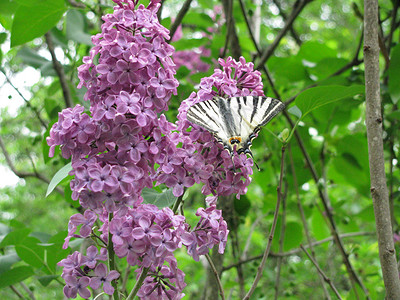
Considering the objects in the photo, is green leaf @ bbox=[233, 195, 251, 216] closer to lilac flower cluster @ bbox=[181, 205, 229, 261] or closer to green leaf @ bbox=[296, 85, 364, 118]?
green leaf @ bbox=[296, 85, 364, 118]

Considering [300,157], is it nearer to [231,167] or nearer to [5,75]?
[231,167]

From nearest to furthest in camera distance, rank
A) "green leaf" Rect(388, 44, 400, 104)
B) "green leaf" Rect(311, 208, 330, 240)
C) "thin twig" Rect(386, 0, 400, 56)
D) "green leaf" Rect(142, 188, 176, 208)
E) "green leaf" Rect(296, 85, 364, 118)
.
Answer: "green leaf" Rect(142, 188, 176, 208) < "green leaf" Rect(296, 85, 364, 118) < "green leaf" Rect(388, 44, 400, 104) < "thin twig" Rect(386, 0, 400, 56) < "green leaf" Rect(311, 208, 330, 240)

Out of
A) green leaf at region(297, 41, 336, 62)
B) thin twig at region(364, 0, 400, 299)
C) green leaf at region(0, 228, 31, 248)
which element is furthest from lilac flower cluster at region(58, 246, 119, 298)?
green leaf at region(297, 41, 336, 62)

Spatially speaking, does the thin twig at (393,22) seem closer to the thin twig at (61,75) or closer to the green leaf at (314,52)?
the green leaf at (314,52)

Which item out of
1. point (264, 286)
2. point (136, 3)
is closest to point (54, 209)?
point (264, 286)

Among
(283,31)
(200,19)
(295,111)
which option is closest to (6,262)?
(295,111)
